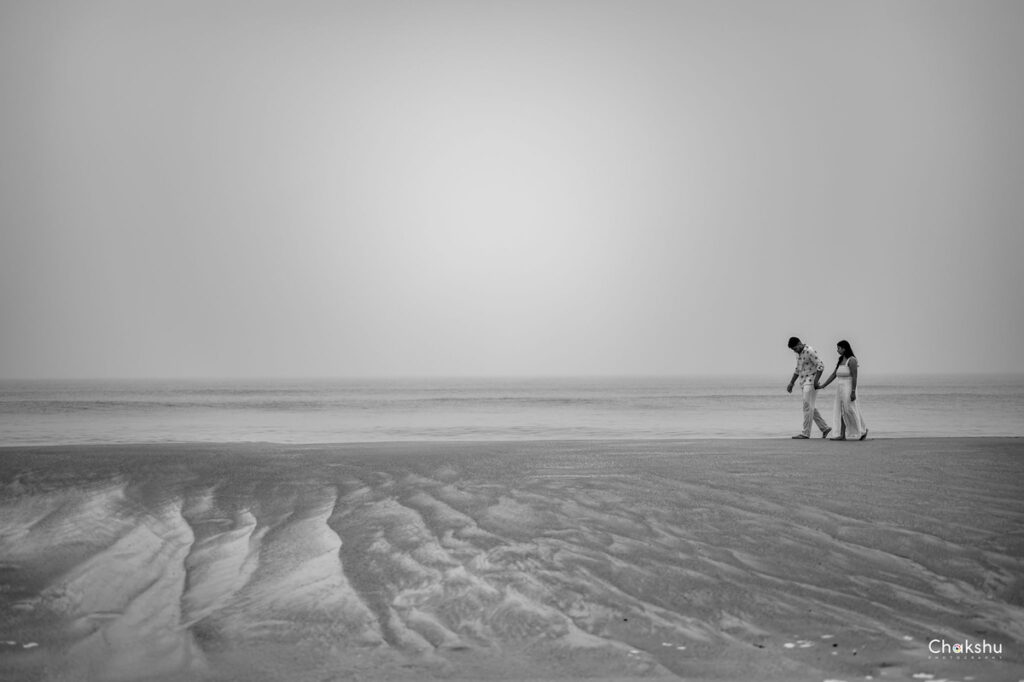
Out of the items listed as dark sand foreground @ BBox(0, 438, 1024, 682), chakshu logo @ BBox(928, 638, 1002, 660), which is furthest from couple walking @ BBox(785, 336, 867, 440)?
chakshu logo @ BBox(928, 638, 1002, 660)

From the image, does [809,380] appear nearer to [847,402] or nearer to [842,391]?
[842,391]

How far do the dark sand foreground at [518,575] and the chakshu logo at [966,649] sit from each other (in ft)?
0.10

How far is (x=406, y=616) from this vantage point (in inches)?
172

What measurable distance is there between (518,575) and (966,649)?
2.45m

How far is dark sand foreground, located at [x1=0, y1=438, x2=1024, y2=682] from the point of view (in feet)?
12.3

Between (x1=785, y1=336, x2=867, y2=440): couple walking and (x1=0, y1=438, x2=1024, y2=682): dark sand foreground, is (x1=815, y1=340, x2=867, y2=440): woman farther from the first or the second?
(x1=0, y1=438, x2=1024, y2=682): dark sand foreground

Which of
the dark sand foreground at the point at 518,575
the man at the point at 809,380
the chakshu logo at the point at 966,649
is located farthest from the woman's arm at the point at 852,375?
the chakshu logo at the point at 966,649

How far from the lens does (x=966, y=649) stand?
375 cm

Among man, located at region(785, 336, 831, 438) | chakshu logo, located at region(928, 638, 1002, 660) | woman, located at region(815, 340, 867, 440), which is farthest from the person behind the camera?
man, located at region(785, 336, 831, 438)

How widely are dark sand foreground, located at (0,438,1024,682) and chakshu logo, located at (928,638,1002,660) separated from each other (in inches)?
1.2

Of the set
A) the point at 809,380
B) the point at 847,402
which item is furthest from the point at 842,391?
the point at 809,380

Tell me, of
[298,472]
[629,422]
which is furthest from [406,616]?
A: [629,422]

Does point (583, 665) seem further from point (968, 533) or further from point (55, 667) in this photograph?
point (968, 533)

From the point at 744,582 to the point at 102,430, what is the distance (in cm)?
2161
